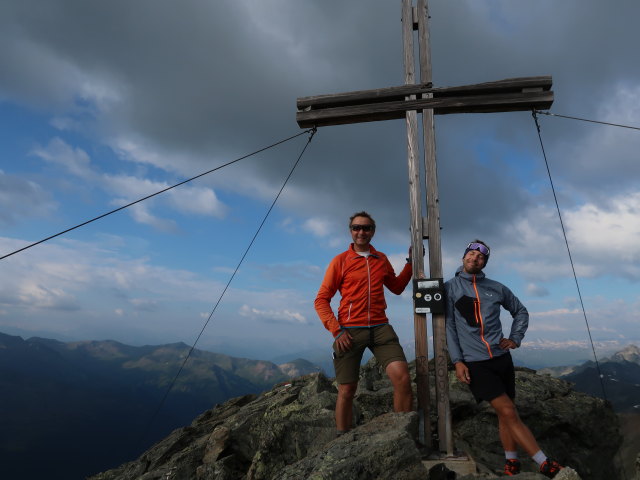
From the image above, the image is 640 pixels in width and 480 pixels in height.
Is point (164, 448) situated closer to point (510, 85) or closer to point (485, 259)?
point (485, 259)

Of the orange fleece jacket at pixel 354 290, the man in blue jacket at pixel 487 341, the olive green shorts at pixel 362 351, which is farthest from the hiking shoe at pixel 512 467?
the orange fleece jacket at pixel 354 290

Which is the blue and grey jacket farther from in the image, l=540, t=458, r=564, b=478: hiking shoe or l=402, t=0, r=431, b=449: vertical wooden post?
l=540, t=458, r=564, b=478: hiking shoe

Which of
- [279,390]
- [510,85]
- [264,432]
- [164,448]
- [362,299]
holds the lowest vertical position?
[164,448]

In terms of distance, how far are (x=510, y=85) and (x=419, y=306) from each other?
15.1ft

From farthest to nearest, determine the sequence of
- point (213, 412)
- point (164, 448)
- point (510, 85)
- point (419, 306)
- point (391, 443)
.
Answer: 1. point (213, 412)
2. point (164, 448)
3. point (510, 85)
4. point (419, 306)
5. point (391, 443)

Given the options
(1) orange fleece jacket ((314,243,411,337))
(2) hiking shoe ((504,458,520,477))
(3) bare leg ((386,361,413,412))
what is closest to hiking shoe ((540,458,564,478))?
(2) hiking shoe ((504,458,520,477))

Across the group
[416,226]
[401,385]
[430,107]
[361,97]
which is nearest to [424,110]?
[430,107]

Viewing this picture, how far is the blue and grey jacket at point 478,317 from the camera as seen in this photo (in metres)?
5.99

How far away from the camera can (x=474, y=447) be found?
845cm

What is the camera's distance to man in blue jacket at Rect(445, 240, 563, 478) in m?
5.77

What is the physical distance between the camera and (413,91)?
7672mm

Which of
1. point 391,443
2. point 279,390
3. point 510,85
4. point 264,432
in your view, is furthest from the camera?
point 279,390

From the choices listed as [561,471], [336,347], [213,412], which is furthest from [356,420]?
[213,412]

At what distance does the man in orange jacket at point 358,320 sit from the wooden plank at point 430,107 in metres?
2.37
